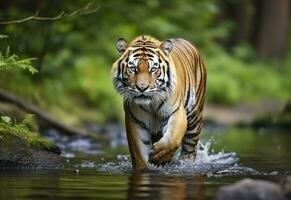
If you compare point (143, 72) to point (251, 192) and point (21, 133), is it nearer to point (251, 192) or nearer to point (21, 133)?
point (21, 133)

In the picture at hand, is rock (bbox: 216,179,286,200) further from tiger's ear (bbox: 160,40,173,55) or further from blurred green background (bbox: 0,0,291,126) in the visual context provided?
blurred green background (bbox: 0,0,291,126)

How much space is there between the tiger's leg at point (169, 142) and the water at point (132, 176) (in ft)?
0.51

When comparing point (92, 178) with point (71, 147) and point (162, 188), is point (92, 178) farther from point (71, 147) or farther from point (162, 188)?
point (71, 147)

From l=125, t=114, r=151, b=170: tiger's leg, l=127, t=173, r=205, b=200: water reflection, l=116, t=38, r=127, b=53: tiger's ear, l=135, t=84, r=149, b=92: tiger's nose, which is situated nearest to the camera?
l=127, t=173, r=205, b=200: water reflection

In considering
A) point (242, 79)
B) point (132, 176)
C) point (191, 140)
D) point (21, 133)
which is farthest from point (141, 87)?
point (242, 79)

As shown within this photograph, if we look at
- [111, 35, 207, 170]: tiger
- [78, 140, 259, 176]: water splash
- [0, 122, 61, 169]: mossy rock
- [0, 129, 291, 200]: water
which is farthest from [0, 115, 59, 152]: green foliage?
[111, 35, 207, 170]: tiger

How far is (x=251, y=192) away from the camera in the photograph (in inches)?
272

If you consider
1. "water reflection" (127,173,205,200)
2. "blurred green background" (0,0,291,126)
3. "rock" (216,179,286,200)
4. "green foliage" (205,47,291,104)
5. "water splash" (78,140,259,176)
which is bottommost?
"rock" (216,179,286,200)

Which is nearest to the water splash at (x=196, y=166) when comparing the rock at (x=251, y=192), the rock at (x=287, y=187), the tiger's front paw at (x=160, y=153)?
the tiger's front paw at (x=160, y=153)

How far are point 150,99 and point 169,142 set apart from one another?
21.4 inches

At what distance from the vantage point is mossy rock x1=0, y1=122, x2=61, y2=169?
1042 cm

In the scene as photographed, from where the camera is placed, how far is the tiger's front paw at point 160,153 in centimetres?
1005

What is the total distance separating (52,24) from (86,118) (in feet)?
20.3

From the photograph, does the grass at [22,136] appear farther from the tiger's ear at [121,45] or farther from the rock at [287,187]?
the rock at [287,187]
